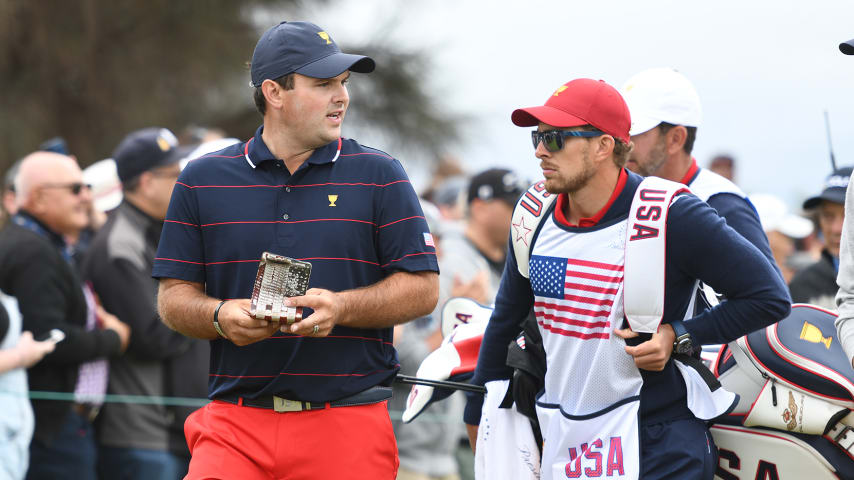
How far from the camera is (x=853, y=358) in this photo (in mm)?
3723

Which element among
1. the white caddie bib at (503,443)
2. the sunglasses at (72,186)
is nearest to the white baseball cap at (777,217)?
the white caddie bib at (503,443)

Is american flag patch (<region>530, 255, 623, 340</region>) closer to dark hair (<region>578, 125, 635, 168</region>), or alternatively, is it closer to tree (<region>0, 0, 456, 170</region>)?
dark hair (<region>578, 125, 635, 168</region>)

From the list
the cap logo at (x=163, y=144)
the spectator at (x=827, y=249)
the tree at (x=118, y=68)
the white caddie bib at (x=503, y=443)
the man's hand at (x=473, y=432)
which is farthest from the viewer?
the tree at (x=118, y=68)

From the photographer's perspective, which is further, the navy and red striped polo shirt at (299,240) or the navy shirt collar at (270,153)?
the navy shirt collar at (270,153)

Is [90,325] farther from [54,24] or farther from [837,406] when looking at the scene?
[54,24]

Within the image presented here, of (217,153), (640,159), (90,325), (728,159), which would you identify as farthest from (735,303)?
(728,159)

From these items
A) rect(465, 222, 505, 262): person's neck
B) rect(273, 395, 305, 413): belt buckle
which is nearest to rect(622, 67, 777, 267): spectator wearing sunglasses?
rect(273, 395, 305, 413): belt buckle

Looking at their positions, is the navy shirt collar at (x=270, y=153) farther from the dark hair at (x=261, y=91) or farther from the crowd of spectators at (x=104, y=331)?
the crowd of spectators at (x=104, y=331)

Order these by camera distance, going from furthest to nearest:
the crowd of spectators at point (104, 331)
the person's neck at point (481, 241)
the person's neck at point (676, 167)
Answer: the person's neck at point (481, 241) < the crowd of spectators at point (104, 331) < the person's neck at point (676, 167)

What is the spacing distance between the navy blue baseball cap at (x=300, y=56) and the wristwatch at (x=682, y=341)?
1544 mm

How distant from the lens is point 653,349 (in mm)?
3740

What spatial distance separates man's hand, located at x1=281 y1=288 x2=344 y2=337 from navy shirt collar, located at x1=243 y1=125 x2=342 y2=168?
0.59m

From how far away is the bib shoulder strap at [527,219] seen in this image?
162 inches

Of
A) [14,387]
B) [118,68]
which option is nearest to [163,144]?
[14,387]
